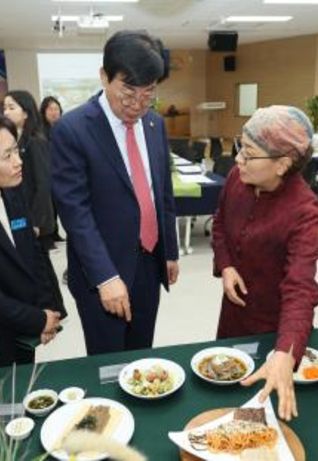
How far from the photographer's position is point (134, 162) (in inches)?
64.1

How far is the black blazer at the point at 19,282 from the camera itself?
1.54 m

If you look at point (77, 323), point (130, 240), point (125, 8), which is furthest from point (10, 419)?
point (125, 8)

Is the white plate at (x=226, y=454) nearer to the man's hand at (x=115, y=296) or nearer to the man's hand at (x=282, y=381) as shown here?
the man's hand at (x=282, y=381)

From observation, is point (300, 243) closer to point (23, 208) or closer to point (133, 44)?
point (133, 44)

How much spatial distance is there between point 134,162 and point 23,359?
0.80 metres

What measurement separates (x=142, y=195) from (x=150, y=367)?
612 mm

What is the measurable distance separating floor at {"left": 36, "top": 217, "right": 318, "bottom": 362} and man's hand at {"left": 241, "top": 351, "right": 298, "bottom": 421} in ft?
6.14

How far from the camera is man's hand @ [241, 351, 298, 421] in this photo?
1016mm

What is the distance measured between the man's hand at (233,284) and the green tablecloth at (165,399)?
0.16 meters

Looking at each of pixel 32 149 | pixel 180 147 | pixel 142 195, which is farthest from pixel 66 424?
pixel 180 147

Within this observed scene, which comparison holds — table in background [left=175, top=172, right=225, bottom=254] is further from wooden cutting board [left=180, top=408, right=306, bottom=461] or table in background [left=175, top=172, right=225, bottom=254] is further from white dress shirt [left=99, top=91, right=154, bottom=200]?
wooden cutting board [left=180, top=408, right=306, bottom=461]

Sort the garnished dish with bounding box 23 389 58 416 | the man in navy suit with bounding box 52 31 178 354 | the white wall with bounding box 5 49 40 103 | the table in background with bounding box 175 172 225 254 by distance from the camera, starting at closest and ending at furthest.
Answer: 1. the garnished dish with bounding box 23 389 58 416
2. the man in navy suit with bounding box 52 31 178 354
3. the table in background with bounding box 175 172 225 254
4. the white wall with bounding box 5 49 40 103

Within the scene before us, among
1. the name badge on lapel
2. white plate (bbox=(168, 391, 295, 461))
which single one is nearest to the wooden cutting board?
white plate (bbox=(168, 391, 295, 461))

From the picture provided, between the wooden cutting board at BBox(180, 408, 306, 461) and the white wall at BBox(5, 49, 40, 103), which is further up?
the white wall at BBox(5, 49, 40, 103)
